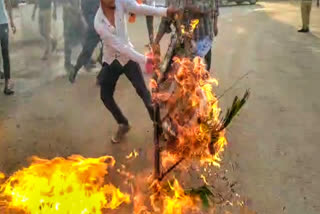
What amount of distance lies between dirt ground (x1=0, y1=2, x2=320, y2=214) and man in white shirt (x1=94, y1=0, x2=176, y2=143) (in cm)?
68

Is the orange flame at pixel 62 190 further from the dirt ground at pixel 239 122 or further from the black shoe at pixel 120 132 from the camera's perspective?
the black shoe at pixel 120 132

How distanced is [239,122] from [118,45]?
6.57 feet

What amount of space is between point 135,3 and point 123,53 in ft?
1.66

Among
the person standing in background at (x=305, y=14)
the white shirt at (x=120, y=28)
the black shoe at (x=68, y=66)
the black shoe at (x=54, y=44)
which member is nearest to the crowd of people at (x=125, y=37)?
the white shirt at (x=120, y=28)

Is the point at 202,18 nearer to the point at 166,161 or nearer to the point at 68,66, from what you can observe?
the point at 166,161

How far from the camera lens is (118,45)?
5.49 meters

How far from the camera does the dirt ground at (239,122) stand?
5059mm

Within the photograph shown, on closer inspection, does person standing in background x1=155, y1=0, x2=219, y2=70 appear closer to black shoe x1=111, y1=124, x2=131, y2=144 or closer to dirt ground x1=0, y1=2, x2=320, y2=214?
black shoe x1=111, y1=124, x2=131, y2=144

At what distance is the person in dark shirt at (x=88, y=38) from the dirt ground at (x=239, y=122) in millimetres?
251

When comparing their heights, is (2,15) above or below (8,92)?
above

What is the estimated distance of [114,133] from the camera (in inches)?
248

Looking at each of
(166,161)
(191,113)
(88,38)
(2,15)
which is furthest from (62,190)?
(88,38)

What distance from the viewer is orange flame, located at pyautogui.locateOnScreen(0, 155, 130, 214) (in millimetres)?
3879

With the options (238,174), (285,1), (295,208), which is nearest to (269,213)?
(295,208)
